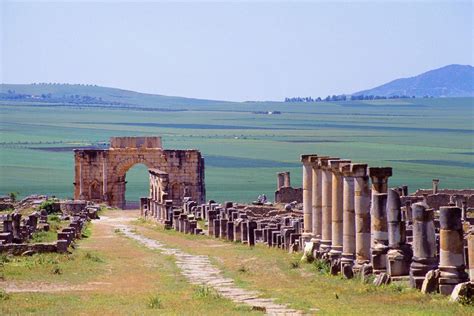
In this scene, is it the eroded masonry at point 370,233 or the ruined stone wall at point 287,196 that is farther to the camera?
the ruined stone wall at point 287,196

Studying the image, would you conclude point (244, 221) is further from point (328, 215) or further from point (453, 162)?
point (453, 162)

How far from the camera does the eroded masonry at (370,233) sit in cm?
2045

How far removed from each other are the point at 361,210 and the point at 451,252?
462cm

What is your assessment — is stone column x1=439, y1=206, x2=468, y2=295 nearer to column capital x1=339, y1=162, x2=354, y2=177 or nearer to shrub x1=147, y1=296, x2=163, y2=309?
shrub x1=147, y1=296, x2=163, y2=309

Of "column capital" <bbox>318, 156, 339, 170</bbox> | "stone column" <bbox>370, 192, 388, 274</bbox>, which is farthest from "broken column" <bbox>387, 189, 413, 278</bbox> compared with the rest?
"column capital" <bbox>318, 156, 339, 170</bbox>

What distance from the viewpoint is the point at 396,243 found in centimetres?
2289

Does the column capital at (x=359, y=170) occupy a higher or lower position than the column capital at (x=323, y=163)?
lower

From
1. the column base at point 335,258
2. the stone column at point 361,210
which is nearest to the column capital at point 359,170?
the stone column at point 361,210

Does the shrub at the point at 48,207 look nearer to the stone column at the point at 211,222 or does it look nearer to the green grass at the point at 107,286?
the stone column at the point at 211,222

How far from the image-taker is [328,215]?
2747 centimetres

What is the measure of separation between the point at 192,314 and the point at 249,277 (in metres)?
5.83

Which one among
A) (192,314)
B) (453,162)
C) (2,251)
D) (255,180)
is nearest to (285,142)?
(453,162)

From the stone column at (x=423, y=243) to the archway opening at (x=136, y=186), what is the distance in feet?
139

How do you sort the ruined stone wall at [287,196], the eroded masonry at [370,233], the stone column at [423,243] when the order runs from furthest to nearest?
the ruined stone wall at [287,196] → the stone column at [423,243] → the eroded masonry at [370,233]
